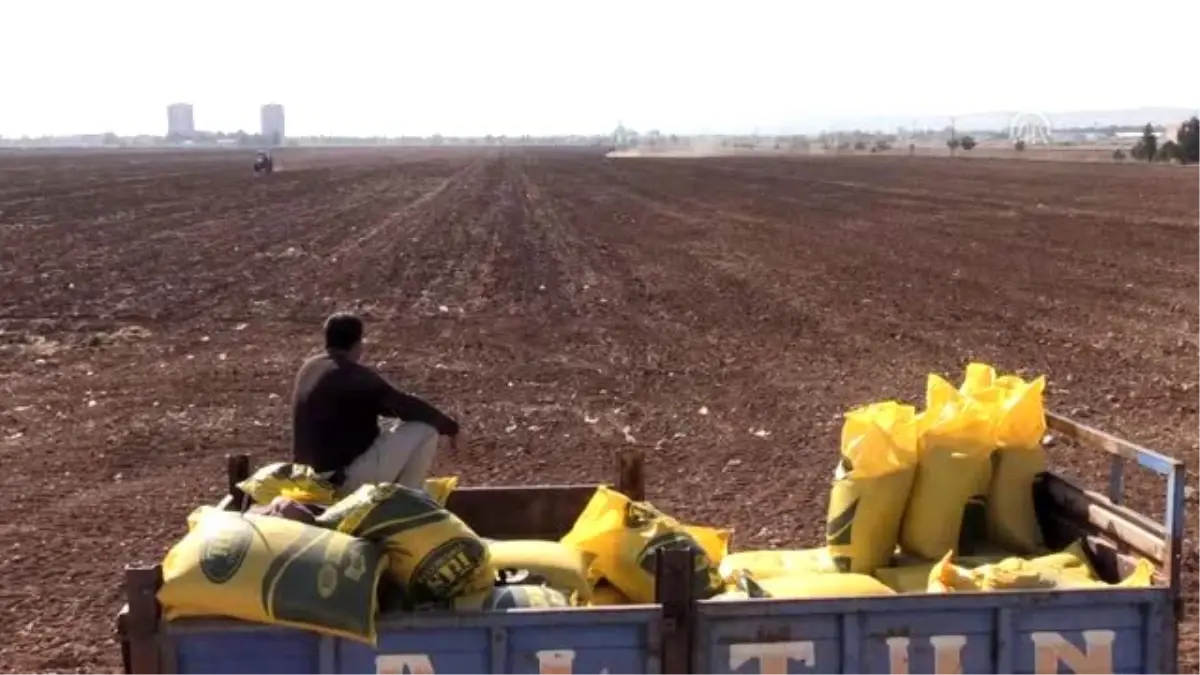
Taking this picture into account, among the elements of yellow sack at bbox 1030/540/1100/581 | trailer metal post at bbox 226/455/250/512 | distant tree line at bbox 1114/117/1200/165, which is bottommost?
yellow sack at bbox 1030/540/1100/581

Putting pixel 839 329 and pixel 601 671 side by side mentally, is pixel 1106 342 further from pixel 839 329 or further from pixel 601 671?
pixel 601 671

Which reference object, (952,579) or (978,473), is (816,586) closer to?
(952,579)

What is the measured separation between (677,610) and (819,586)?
36.1 inches

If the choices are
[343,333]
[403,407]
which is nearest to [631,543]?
[403,407]

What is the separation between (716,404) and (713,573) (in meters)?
7.21

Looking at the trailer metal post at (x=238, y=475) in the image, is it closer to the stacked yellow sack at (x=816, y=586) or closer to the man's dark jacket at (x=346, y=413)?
the man's dark jacket at (x=346, y=413)

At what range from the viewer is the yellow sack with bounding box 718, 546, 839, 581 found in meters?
5.21

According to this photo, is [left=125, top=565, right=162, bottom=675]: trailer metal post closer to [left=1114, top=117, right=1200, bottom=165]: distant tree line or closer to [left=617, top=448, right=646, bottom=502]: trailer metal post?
[left=617, top=448, right=646, bottom=502]: trailer metal post

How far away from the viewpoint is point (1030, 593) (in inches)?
158

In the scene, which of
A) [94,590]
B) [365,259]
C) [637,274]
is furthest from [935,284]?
[94,590]

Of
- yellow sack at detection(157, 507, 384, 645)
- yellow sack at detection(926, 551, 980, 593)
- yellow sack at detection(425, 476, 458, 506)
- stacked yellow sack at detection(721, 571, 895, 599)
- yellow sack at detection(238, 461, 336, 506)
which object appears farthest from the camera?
yellow sack at detection(425, 476, 458, 506)

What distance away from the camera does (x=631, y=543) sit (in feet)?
15.5

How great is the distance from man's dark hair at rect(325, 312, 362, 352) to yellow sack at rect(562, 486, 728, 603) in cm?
138

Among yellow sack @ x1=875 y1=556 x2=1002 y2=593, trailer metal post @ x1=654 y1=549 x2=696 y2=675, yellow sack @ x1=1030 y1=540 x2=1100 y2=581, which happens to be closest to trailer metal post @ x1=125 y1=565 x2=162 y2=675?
trailer metal post @ x1=654 y1=549 x2=696 y2=675
